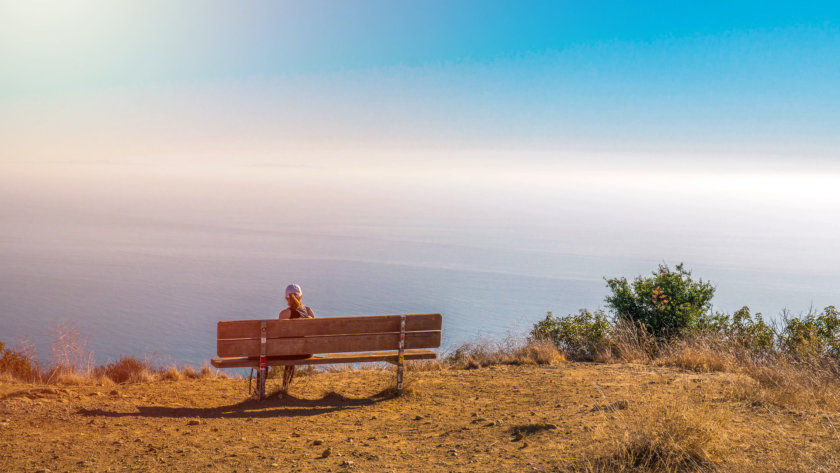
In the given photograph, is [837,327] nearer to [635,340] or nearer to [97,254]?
[635,340]

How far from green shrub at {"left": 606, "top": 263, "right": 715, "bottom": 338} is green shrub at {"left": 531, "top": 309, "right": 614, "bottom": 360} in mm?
592

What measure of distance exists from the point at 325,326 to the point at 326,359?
45 cm

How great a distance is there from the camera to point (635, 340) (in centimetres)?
1028

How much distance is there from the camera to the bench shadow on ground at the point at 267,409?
5992 millimetres

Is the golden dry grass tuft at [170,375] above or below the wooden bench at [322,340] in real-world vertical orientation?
below

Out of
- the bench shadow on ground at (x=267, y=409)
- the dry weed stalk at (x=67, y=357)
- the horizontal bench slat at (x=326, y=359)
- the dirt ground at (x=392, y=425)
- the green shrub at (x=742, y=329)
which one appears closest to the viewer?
the dirt ground at (x=392, y=425)

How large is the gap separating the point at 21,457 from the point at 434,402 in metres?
3.72

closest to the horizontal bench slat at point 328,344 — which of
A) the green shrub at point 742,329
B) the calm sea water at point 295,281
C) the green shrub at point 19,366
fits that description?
the green shrub at point 19,366

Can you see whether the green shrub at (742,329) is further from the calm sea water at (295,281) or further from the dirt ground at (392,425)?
the calm sea water at (295,281)

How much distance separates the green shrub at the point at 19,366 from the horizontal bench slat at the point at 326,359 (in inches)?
133

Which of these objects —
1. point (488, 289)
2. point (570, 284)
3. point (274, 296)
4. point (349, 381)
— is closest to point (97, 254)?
point (274, 296)

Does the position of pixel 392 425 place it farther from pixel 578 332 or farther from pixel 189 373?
pixel 578 332

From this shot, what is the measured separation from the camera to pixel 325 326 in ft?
21.8

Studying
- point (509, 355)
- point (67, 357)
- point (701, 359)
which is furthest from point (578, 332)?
point (67, 357)
